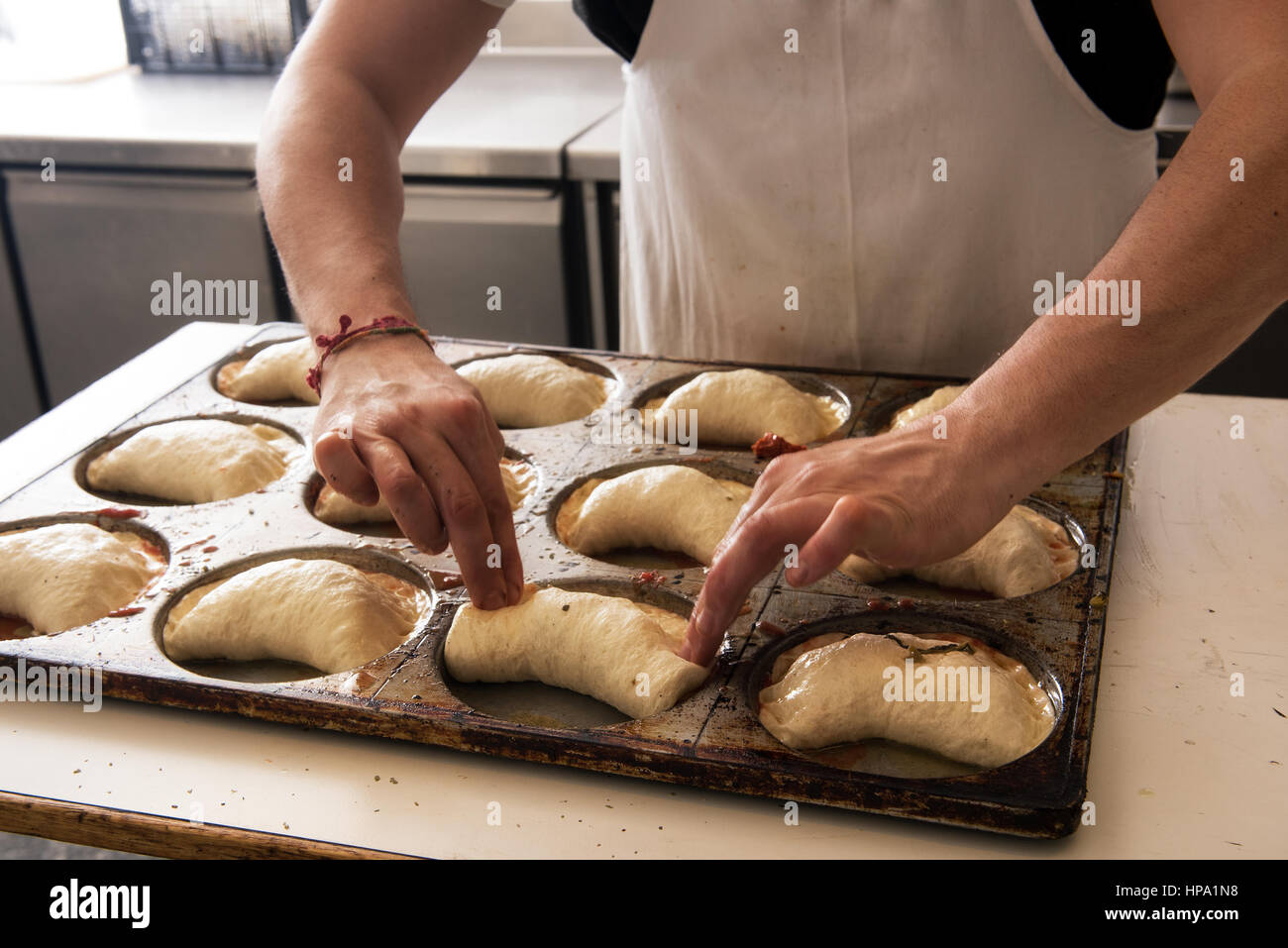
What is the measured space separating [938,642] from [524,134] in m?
2.45

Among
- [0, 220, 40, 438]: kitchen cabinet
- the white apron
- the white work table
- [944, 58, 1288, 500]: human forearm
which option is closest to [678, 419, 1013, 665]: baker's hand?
[944, 58, 1288, 500]: human forearm

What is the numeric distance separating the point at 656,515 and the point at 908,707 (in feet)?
1.83

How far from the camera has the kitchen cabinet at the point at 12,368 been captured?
13.3 feet

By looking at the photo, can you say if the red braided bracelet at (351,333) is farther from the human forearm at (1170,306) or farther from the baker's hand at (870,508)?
the human forearm at (1170,306)

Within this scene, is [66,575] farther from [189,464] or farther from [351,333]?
[351,333]

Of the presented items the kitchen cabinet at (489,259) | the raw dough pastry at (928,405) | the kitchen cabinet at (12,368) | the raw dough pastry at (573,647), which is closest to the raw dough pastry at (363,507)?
the raw dough pastry at (573,647)

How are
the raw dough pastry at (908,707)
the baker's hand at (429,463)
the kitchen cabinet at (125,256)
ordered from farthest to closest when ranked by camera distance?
the kitchen cabinet at (125,256) < the baker's hand at (429,463) < the raw dough pastry at (908,707)

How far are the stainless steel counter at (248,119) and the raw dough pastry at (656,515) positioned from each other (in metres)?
1.75

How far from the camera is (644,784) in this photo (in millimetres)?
1346

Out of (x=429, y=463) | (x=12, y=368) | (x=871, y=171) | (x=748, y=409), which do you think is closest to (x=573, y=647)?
(x=429, y=463)

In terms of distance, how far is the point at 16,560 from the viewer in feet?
5.72
